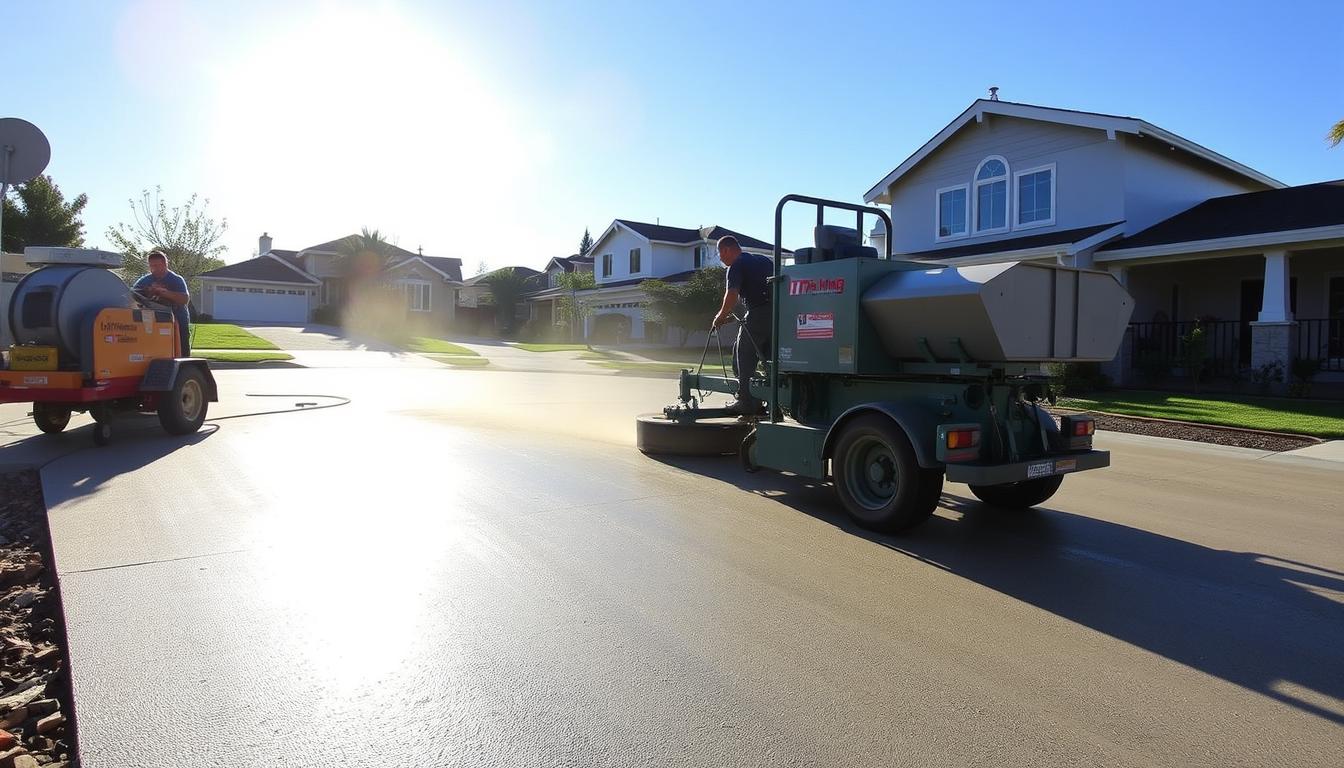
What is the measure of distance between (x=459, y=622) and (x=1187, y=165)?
2302 centimetres

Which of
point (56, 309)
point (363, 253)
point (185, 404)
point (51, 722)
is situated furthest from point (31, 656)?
point (363, 253)

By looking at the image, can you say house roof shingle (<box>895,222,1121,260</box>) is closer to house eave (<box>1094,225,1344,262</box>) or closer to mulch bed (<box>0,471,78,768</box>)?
house eave (<box>1094,225,1344,262</box>)

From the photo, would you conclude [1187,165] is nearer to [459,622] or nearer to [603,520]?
[603,520]

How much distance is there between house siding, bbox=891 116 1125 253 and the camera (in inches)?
751

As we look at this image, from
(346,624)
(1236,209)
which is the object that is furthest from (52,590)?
(1236,209)

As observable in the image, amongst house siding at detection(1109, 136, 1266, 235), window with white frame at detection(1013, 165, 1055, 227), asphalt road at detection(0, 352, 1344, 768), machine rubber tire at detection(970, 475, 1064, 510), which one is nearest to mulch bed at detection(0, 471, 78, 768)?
asphalt road at detection(0, 352, 1344, 768)

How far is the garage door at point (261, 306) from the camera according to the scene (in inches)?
1885

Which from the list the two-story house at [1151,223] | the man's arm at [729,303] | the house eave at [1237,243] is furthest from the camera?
the two-story house at [1151,223]

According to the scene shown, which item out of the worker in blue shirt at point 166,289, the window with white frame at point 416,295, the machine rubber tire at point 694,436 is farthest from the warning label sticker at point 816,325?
the window with white frame at point 416,295

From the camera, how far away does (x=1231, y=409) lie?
13391mm

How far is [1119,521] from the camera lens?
246 inches

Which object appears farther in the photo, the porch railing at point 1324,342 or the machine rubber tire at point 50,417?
the porch railing at point 1324,342

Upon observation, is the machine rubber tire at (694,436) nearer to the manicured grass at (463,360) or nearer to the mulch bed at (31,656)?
the mulch bed at (31,656)

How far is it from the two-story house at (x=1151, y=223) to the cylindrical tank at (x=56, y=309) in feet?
57.8
